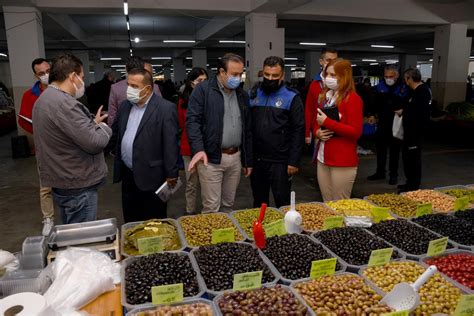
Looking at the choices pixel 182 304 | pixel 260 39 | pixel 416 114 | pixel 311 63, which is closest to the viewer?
pixel 182 304

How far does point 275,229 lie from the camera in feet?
7.86

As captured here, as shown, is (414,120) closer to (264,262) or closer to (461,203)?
(461,203)

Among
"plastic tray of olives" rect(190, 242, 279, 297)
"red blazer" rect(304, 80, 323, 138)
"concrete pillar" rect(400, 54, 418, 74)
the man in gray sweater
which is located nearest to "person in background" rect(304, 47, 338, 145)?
"red blazer" rect(304, 80, 323, 138)

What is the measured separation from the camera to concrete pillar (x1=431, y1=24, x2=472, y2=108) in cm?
1115

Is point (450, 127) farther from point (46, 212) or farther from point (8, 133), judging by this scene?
point (8, 133)

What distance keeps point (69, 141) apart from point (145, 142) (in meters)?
0.55

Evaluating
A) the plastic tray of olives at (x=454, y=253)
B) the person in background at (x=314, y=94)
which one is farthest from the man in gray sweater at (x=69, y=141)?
the person in background at (x=314, y=94)

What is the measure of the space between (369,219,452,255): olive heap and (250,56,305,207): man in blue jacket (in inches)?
39.3

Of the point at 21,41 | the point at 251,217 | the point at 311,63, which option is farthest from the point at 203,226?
the point at 311,63

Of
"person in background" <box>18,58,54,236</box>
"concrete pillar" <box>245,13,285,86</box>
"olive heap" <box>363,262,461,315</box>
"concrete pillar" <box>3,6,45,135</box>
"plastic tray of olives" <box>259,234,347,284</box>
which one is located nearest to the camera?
"olive heap" <box>363,262,461,315</box>

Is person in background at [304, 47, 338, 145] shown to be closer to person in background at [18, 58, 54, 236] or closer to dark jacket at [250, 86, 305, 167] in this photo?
dark jacket at [250, 86, 305, 167]

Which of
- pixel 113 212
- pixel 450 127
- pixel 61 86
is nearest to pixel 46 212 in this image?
pixel 113 212

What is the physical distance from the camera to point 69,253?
1.97 metres

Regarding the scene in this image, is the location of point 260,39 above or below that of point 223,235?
above
